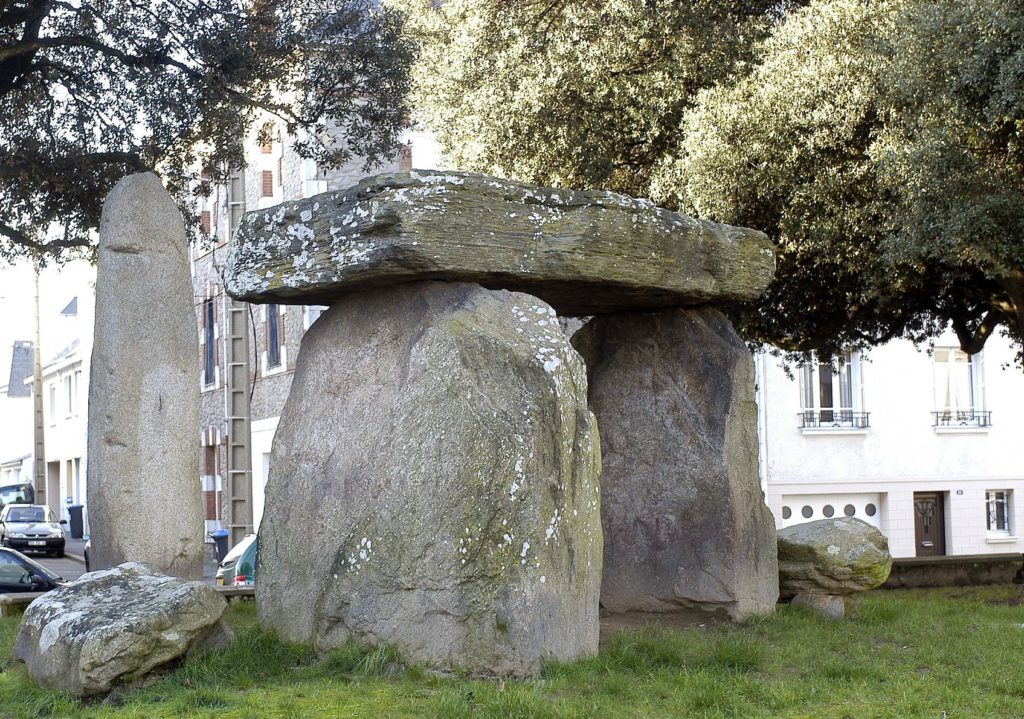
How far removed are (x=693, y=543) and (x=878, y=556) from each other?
5.49 ft

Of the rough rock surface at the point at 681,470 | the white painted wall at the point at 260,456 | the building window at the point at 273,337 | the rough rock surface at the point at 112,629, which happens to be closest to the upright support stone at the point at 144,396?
the rough rock surface at the point at 112,629

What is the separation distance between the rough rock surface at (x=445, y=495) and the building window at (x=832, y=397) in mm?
20620

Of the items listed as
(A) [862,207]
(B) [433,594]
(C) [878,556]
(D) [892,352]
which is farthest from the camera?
(D) [892,352]

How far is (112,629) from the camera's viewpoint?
25.2 feet

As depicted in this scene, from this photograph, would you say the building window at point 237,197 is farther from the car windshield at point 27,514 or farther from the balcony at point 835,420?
the car windshield at point 27,514

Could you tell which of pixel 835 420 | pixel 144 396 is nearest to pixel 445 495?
pixel 144 396

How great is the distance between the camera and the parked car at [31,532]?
34.6 meters

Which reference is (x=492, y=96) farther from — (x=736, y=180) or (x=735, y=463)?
(x=735, y=463)

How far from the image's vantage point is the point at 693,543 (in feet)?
36.8

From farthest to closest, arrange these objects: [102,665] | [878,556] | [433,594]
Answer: [878,556] → [433,594] → [102,665]

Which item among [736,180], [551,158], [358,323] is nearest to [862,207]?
[736,180]

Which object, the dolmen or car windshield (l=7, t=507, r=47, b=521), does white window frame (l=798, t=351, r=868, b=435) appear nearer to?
the dolmen

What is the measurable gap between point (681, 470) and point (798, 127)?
5054mm

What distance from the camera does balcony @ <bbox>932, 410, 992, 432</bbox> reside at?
2981 centimetres
